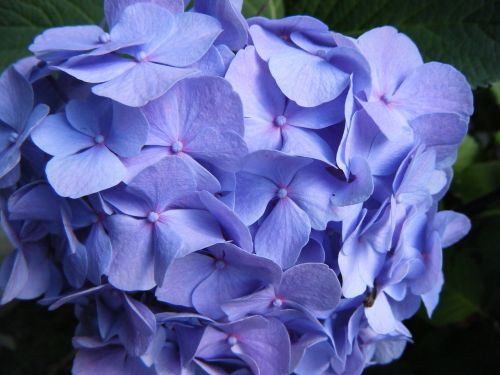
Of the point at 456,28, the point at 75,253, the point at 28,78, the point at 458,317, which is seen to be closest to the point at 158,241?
the point at 75,253

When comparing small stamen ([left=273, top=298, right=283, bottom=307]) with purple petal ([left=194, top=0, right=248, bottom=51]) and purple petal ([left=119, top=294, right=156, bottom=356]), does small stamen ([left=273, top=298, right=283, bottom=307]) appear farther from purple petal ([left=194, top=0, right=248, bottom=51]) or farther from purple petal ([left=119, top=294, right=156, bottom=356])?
purple petal ([left=194, top=0, right=248, bottom=51])

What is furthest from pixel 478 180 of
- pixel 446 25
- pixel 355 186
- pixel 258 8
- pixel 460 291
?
pixel 355 186

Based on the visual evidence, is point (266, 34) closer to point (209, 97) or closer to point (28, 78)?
point (209, 97)

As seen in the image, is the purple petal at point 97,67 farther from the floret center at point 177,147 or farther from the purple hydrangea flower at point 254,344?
the purple hydrangea flower at point 254,344

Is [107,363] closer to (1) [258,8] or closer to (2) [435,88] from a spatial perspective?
(2) [435,88]

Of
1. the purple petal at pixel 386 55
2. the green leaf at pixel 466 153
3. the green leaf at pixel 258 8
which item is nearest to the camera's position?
the purple petal at pixel 386 55

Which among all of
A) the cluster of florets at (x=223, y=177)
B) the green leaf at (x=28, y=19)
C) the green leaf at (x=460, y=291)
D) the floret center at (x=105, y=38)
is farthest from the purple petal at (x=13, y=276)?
the green leaf at (x=460, y=291)

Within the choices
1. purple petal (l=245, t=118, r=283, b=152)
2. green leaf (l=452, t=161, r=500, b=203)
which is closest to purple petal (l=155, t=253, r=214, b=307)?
purple petal (l=245, t=118, r=283, b=152)

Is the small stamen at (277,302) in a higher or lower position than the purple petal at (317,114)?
lower
